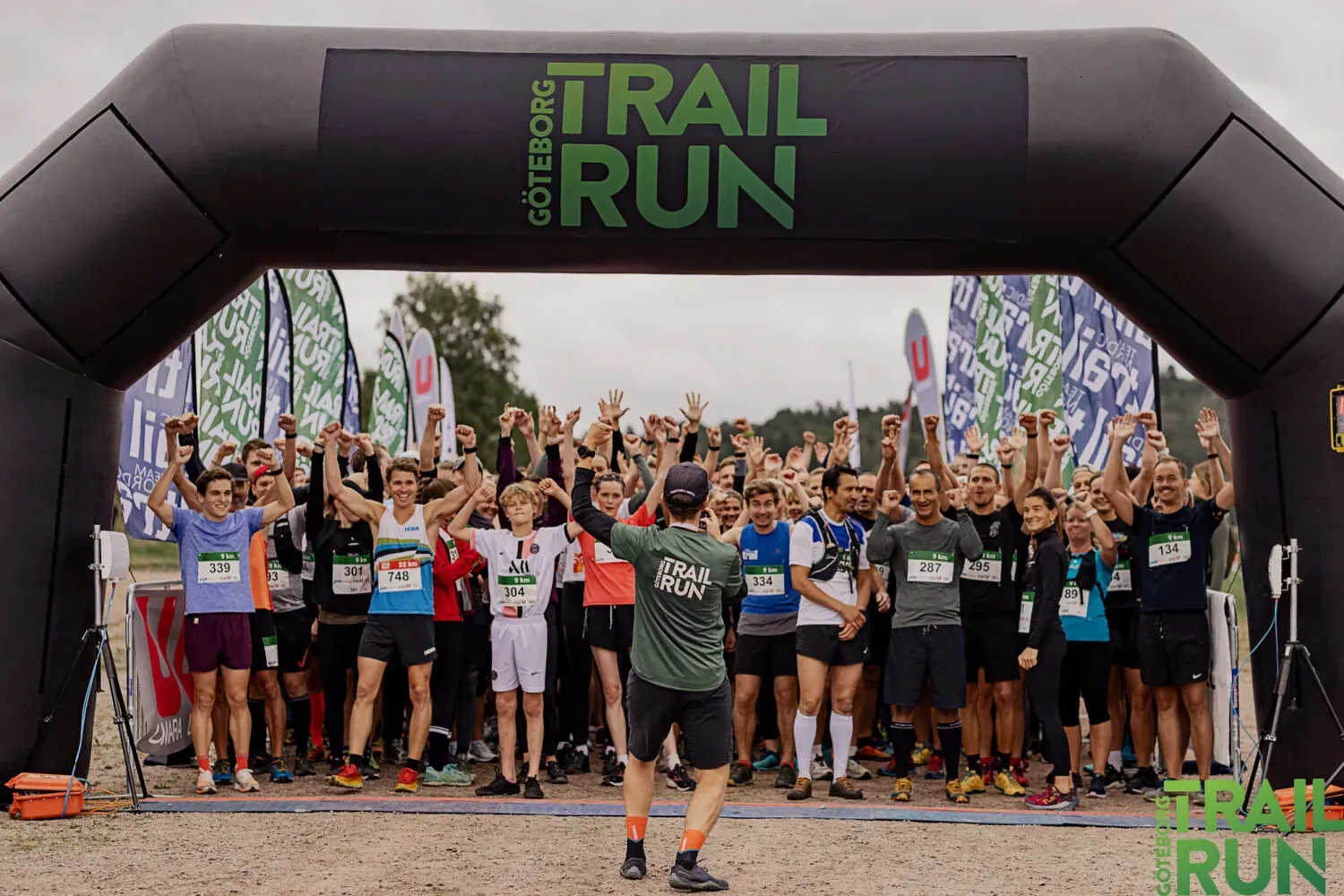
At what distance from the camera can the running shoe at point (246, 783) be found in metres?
8.33

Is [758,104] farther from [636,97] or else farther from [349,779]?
[349,779]

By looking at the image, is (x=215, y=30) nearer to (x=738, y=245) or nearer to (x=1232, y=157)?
(x=738, y=245)

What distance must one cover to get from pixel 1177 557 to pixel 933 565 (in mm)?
1490

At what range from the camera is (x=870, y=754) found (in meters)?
10.1

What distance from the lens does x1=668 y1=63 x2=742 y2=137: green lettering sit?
7.41 metres

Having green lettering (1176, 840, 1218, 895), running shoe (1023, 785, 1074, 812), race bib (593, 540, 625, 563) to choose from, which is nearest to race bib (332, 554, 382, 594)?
race bib (593, 540, 625, 563)

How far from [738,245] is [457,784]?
3996 mm

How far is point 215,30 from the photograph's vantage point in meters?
7.58

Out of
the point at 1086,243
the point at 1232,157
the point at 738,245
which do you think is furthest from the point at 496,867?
the point at 1232,157

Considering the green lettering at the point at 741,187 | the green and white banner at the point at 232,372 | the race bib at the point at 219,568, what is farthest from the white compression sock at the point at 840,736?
the green and white banner at the point at 232,372

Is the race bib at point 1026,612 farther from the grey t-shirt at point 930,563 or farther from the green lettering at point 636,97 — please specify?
the green lettering at point 636,97

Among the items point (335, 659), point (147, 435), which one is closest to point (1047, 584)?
point (335, 659)

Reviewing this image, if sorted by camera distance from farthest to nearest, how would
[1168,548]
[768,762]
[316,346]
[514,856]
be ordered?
[316,346]
[768,762]
[1168,548]
[514,856]

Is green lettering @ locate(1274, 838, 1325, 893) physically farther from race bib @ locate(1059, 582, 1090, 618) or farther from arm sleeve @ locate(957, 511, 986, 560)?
arm sleeve @ locate(957, 511, 986, 560)
